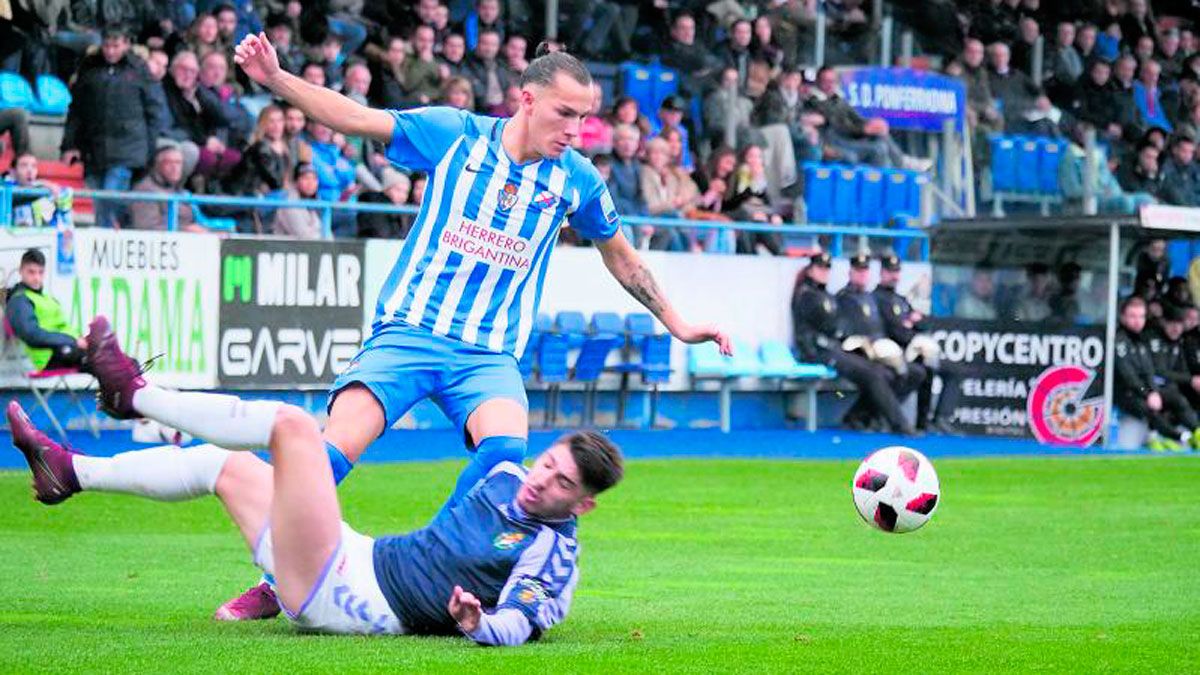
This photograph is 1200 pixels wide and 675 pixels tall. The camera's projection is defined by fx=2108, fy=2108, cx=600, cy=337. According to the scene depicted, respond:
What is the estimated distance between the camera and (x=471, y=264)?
8.88 m

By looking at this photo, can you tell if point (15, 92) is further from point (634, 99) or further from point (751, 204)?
A: point (751, 204)

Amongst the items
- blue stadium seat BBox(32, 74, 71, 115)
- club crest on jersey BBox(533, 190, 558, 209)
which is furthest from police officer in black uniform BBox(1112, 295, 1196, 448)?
club crest on jersey BBox(533, 190, 558, 209)

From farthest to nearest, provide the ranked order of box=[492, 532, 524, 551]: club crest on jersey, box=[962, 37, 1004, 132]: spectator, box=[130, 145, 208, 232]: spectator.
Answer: box=[962, 37, 1004, 132]: spectator, box=[130, 145, 208, 232]: spectator, box=[492, 532, 524, 551]: club crest on jersey

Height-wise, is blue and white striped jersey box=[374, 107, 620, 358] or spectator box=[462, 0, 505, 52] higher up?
spectator box=[462, 0, 505, 52]

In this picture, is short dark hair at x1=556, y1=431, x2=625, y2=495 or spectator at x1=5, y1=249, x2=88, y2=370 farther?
spectator at x1=5, y1=249, x2=88, y2=370

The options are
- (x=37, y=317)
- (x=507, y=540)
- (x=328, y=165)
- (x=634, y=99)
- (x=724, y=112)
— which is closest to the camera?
(x=507, y=540)

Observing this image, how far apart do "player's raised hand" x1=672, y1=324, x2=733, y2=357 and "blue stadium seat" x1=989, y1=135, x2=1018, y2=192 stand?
68.1 feet

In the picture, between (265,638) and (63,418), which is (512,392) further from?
(63,418)

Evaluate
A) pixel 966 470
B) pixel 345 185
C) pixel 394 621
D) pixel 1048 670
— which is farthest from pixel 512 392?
pixel 345 185

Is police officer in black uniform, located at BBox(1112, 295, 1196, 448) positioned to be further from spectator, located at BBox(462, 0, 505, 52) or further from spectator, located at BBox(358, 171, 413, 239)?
spectator, located at BBox(358, 171, 413, 239)

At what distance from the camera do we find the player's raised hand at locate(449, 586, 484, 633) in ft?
23.9

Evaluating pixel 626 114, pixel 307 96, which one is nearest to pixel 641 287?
pixel 307 96

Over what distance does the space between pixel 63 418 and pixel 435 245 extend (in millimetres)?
11390

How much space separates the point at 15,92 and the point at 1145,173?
16.7 m
